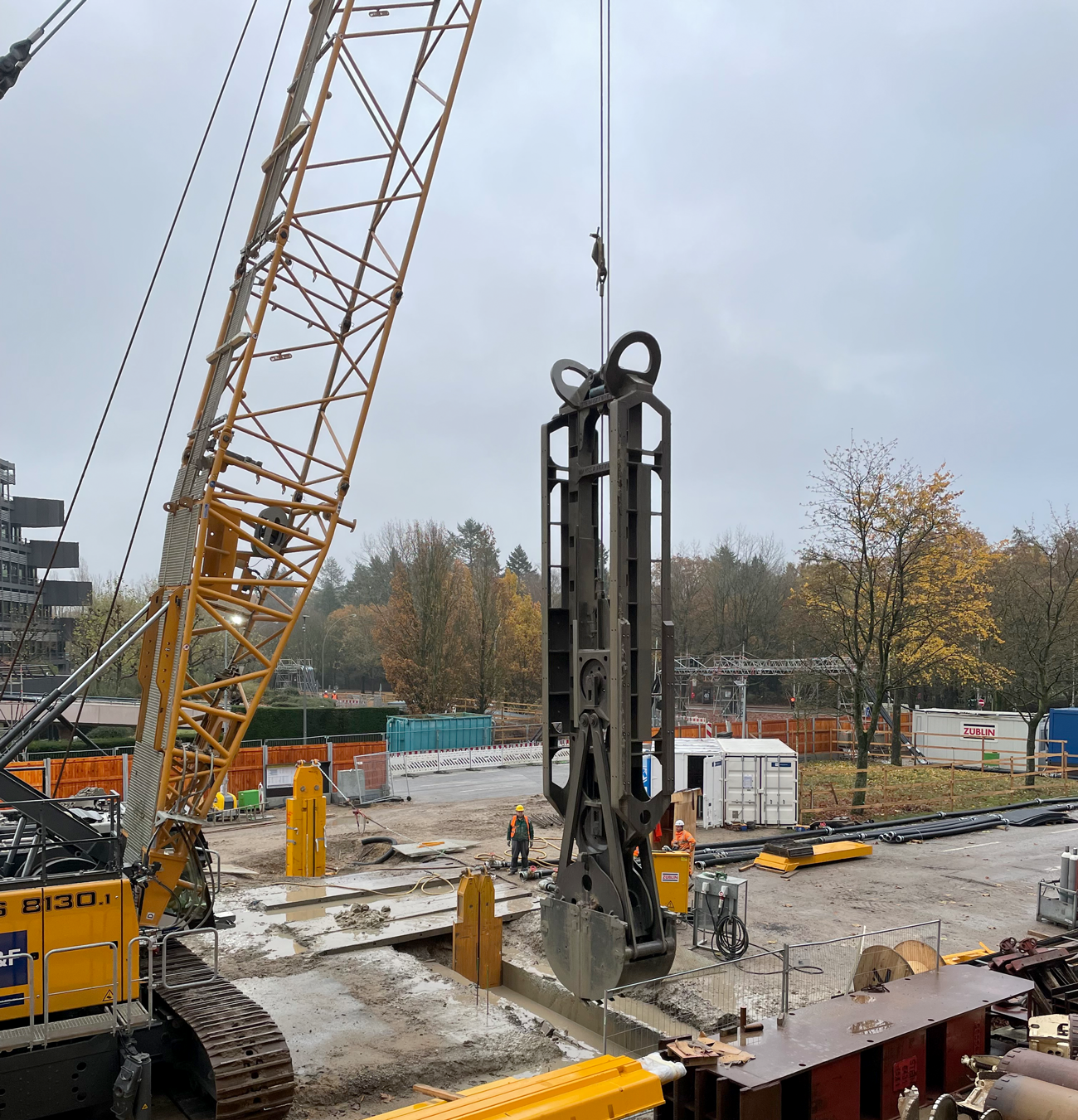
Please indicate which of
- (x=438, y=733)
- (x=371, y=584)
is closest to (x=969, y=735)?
(x=438, y=733)

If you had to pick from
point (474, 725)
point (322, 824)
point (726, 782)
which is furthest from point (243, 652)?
point (474, 725)

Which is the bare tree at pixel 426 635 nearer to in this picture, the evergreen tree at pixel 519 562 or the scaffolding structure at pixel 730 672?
the scaffolding structure at pixel 730 672

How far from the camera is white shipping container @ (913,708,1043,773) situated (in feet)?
121

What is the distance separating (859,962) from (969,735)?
31336 millimetres

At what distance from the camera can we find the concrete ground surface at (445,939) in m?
9.88

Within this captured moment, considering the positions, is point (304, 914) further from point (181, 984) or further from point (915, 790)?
point (915, 790)

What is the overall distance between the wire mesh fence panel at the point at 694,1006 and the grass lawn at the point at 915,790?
14.6 meters

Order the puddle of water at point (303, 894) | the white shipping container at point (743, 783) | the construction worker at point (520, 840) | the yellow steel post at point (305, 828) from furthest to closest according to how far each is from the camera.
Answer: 1. the white shipping container at point (743, 783)
2. the construction worker at point (520, 840)
3. the yellow steel post at point (305, 828)
4. the puddle of water at point (303, 894)

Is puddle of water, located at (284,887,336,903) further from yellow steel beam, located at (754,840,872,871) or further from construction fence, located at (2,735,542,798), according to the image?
yellow steel beam, located at (754,840,872,871)

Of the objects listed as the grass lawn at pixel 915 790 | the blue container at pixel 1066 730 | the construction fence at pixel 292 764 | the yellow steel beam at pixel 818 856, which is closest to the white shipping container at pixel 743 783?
the grass lawn at pixel 915 790

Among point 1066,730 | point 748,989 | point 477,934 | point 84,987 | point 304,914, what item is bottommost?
point 304,914

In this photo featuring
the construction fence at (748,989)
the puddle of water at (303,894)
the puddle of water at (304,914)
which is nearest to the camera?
the construction fence at (748,989)

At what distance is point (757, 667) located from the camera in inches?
2164

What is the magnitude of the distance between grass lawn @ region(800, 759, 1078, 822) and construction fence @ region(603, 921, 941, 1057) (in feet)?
45.5
